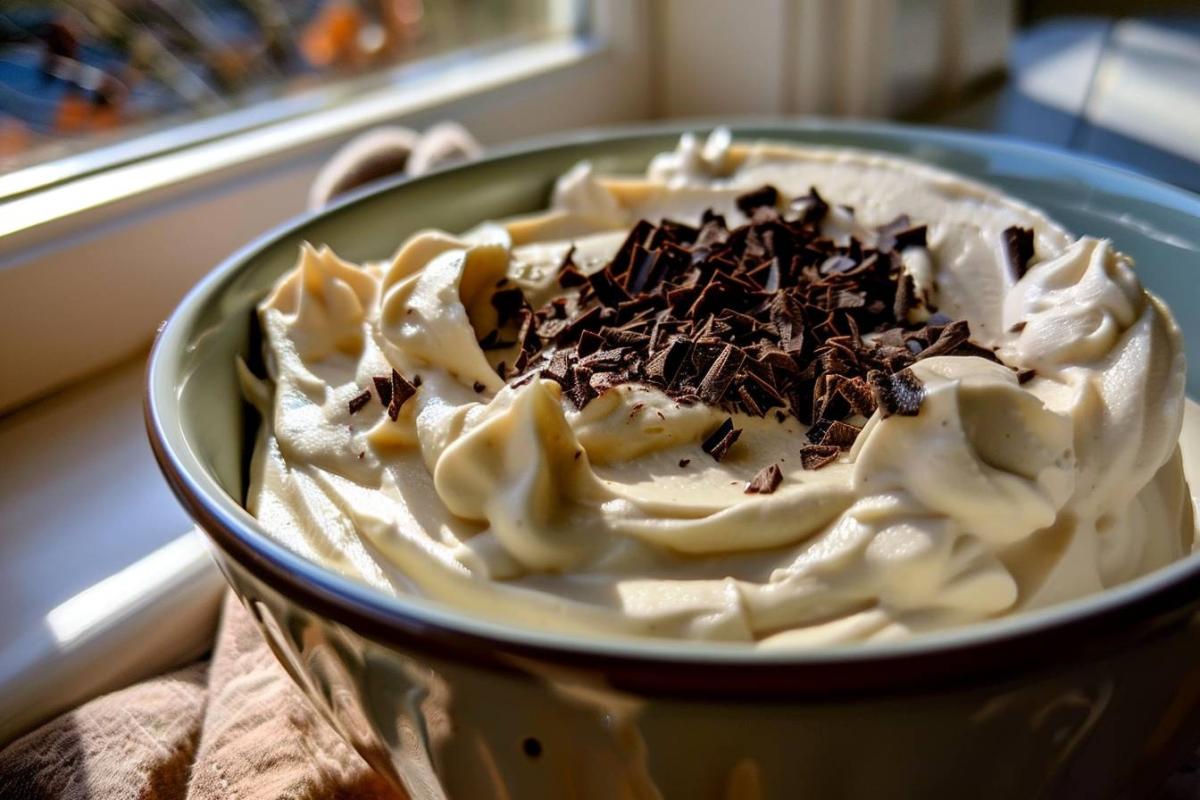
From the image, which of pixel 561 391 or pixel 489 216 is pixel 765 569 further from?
pixel 489 216

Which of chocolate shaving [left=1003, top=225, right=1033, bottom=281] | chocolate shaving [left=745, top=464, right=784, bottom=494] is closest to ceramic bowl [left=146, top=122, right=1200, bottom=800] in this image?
chocolate shaving [left=745, top=464, right=784, bottom=494]

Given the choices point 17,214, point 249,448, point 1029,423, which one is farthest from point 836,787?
point 17,214

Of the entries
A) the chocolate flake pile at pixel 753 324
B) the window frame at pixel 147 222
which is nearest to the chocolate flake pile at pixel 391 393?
the chocolate flake pile at pixel 753 324

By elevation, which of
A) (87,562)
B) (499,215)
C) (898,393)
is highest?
(898,393)

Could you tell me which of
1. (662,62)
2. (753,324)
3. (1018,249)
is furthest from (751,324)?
(662,62)

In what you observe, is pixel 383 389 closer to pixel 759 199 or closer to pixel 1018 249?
pixel 759 199

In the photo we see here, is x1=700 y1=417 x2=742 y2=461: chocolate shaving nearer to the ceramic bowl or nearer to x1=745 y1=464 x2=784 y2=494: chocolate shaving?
x1=745 y1=464 x2=784 y2=494: chocolate shaving
